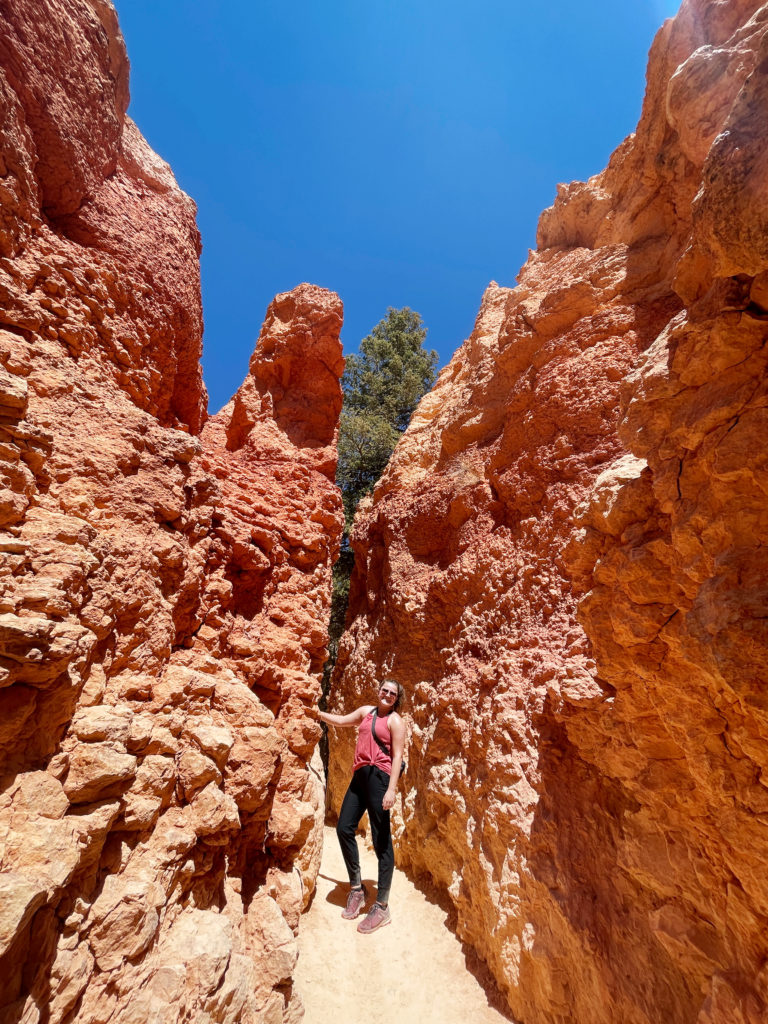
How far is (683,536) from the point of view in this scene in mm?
2602

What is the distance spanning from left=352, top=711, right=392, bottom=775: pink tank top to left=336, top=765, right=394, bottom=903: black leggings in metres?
0.05


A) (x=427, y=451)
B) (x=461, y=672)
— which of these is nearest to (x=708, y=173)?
(x=461, y=672)

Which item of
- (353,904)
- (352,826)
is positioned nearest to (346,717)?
(352,826)

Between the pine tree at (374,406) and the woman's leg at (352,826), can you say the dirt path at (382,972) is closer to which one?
the woman's leg at (352,826)

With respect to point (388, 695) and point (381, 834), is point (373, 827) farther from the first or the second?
point (388, 695)

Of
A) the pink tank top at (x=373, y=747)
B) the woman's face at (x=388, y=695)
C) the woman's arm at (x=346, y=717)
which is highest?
the woman's face at (x=388, y=695)

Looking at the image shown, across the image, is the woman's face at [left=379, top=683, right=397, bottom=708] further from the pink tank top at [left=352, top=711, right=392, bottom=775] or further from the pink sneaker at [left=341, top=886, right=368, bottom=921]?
the pink sneaker at [left=341, top=886, right=368, bottom=921]

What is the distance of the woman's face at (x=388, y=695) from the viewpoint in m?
4.61

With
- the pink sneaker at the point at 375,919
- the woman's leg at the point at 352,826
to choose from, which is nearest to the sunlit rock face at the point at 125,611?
the woman's leg at the point at 352,826

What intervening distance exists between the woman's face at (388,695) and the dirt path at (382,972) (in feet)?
5.61

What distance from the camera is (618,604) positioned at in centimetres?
314

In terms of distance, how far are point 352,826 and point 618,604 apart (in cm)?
311

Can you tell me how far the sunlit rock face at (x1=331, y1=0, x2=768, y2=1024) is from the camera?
2.38 meters

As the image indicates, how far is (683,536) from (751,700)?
32.3 inches
